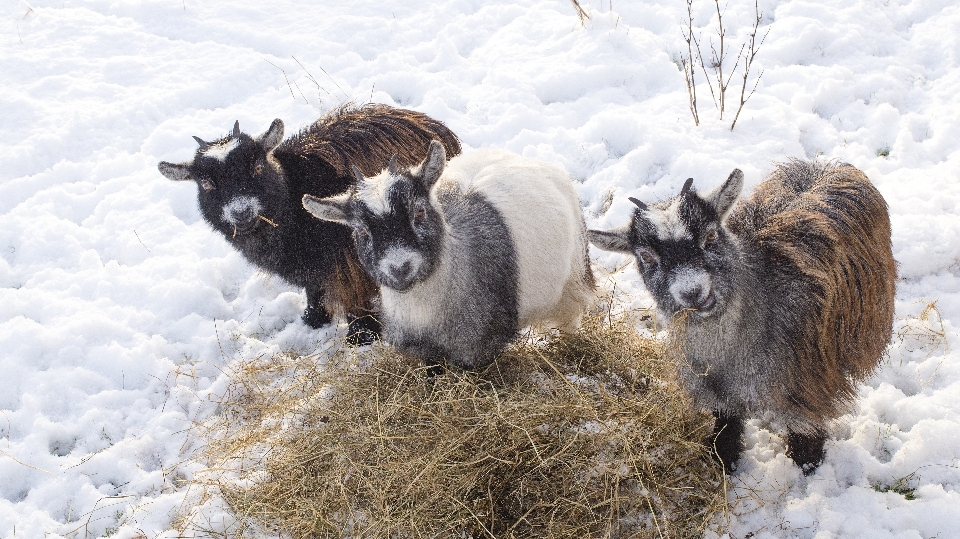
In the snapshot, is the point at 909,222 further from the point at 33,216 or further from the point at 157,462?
the point at 33,216

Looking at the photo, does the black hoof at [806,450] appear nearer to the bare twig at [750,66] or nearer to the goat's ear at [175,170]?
the bare twig at [750,66]

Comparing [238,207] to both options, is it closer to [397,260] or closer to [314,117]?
[397,260]

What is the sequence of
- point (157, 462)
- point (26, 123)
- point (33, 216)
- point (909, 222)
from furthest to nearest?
point (26, 123) < point (33, 216) < point (909, 222) < point (157, 462)

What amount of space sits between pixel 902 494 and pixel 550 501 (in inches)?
75.5

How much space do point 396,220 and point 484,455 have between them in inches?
54.4

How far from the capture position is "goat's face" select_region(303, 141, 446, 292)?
3967mm

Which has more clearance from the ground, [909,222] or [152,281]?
[909,222]

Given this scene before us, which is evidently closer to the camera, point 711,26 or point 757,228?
point 757,228

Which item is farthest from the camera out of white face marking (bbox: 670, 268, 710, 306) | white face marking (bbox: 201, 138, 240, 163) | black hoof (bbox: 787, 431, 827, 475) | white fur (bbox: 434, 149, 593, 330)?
white face marking (bbox: 201, 138, 240, 163)

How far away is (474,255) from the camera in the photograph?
4320 mm

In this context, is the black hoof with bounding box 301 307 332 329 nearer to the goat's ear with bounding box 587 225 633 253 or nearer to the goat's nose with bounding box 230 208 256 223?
the goat's nose with bounding box 230 208 256 223

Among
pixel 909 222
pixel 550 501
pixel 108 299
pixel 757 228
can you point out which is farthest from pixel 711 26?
pixel 108 299

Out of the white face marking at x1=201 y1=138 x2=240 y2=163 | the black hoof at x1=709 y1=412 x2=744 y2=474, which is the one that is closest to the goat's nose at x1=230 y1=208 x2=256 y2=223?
the white face marking at x1=201 y1=138 x2=240 y2=163

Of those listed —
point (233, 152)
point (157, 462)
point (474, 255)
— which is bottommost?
point (157, 462)
